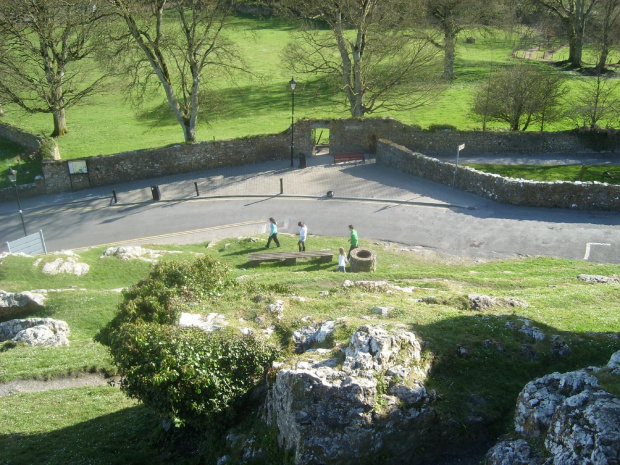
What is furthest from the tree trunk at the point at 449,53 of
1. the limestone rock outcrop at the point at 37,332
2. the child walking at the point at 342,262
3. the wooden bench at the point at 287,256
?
the limestone rock outcrop at the point at 37,332

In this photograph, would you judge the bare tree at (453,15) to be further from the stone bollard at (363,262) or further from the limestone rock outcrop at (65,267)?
the limestone rock outcrop at (65,267)

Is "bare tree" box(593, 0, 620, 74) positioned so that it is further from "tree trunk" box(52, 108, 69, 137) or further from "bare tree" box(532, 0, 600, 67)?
"tree trunk" box(52, 108, 69, 137)

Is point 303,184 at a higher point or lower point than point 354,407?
higher

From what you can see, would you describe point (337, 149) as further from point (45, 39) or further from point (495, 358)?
point (495, 358)

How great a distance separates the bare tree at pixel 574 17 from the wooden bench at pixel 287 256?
3584 centimetres

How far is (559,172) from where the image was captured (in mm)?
28188

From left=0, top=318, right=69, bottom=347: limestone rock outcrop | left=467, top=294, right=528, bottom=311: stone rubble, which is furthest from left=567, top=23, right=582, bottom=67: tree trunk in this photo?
left=0, top=318, right=69, bottom=347: limestone rock outcrop

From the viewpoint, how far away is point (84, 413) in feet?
42.3

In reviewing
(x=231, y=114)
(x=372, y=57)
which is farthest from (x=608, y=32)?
(x=231, y=114)

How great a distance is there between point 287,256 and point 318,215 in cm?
551

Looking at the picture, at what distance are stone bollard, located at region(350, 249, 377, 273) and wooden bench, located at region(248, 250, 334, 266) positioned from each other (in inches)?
65.3

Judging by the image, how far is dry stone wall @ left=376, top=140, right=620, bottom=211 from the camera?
23656 mm

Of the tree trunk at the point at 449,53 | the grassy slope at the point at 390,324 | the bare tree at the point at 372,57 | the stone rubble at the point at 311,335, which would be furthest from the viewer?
the tree trunk at the point at 449,53

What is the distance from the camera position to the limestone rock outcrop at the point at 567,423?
698cm
